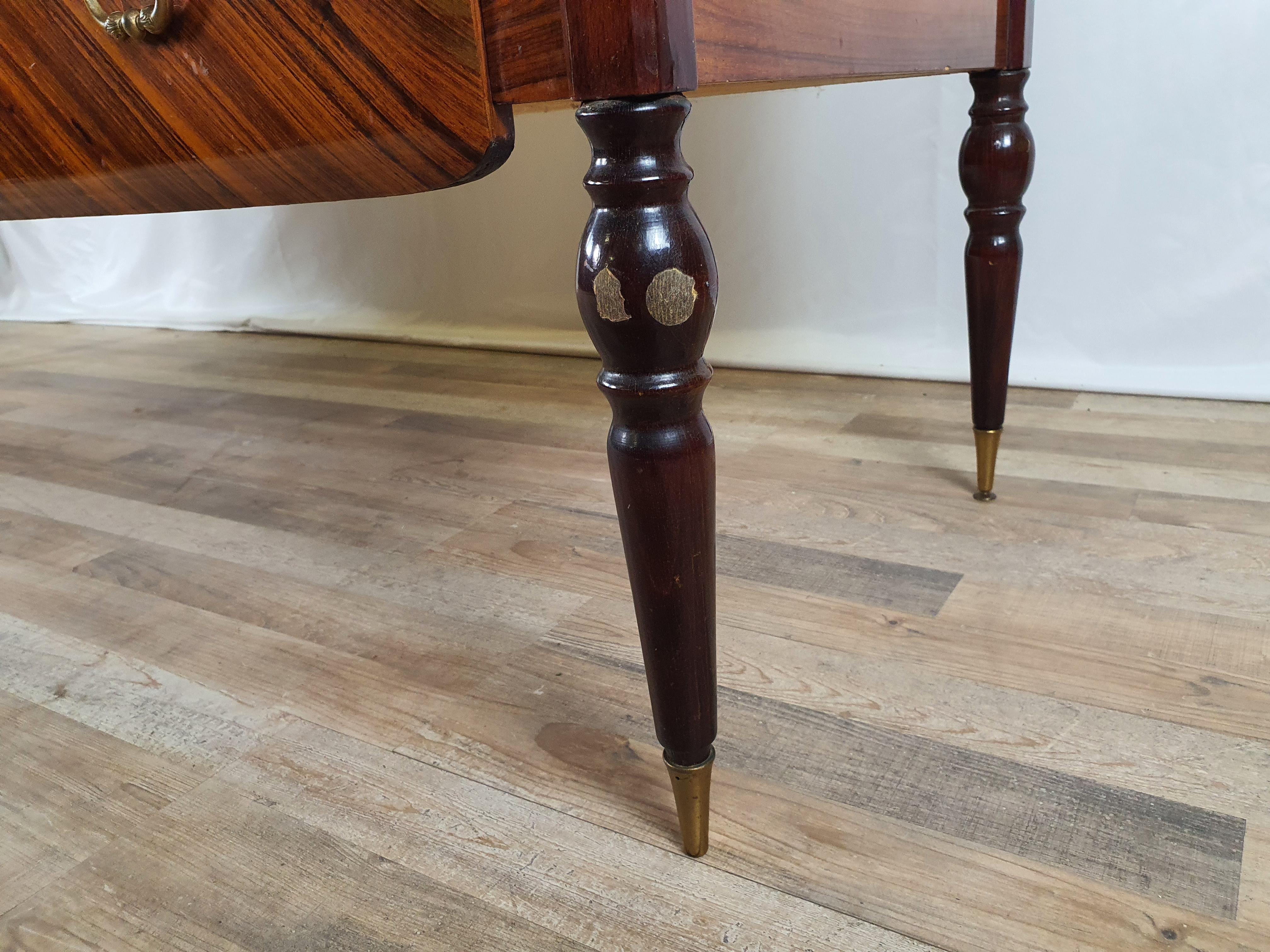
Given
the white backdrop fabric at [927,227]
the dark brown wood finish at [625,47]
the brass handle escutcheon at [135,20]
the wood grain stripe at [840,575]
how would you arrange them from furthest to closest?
the white backdrop fabric at [927,227], the wood grain stripe at [840,575], the brass handle escutcheon at [135,20], the dark brown wood finish at [625,47]

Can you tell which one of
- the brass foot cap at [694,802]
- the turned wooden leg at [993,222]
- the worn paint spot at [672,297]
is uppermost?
the worn paint spot at [672,297]

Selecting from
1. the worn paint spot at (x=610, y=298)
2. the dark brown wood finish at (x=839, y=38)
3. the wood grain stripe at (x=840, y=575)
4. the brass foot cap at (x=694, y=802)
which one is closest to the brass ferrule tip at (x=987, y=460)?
the wood grain stripe at (x=840, y=575)

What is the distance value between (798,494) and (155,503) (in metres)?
0.78

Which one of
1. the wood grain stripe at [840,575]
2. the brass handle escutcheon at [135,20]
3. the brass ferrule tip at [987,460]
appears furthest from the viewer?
the brass ferrule tip at [987,460]

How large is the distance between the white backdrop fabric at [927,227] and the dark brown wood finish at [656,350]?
106 cm

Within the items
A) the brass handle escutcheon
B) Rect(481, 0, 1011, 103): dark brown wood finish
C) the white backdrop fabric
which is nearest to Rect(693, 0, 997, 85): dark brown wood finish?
Rect(481, 0, 1011, 103): dark brown wood finish

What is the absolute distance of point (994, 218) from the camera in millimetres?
923

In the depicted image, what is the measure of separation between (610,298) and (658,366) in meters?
0.04

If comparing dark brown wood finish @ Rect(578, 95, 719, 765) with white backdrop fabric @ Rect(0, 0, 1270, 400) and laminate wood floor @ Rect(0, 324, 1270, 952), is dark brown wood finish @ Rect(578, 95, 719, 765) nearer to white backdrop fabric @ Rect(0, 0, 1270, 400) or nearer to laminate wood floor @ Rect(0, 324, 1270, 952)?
laminate wood floor @ Rect(0, 324, 1270, 952)

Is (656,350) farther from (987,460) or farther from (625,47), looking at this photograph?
(987,460)

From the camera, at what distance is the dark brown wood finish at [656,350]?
43cm

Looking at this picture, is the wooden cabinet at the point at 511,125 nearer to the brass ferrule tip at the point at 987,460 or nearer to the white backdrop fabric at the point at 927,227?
the brass ferrule tip at the point at 987,460

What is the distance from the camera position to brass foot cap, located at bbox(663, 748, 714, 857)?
0.56m

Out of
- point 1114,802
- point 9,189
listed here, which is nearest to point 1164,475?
point 1114,802
